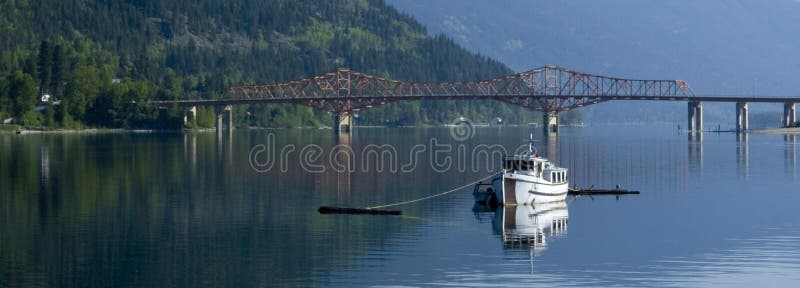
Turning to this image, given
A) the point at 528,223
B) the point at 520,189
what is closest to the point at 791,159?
the point at 520,189

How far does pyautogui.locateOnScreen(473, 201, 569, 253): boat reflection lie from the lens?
178ft

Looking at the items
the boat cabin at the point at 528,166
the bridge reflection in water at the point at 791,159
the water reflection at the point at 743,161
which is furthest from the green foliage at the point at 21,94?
the boat cabin at the point at 528,166

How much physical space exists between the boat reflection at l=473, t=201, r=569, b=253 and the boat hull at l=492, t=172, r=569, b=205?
34cm

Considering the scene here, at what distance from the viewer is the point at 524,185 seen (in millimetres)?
67375

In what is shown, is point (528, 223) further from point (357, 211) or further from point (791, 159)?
point (791, 159)

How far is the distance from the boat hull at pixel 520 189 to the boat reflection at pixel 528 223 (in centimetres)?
34

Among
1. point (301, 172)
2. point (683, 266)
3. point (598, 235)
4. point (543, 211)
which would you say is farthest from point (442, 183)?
point (683, 266)

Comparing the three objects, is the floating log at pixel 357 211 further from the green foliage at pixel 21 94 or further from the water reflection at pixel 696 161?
the green foliage at pixel 21 94

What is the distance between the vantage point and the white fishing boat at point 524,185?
67.2 metres

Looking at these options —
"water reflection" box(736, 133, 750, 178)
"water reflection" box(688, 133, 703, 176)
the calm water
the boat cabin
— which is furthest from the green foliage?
the boat cabin

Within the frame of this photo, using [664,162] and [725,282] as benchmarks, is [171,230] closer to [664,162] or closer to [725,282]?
[725,282]

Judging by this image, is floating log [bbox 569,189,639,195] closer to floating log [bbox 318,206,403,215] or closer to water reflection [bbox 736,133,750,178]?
floating log [bbox 318,206,403,215]

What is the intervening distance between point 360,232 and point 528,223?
8.12m

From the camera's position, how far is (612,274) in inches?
1804
